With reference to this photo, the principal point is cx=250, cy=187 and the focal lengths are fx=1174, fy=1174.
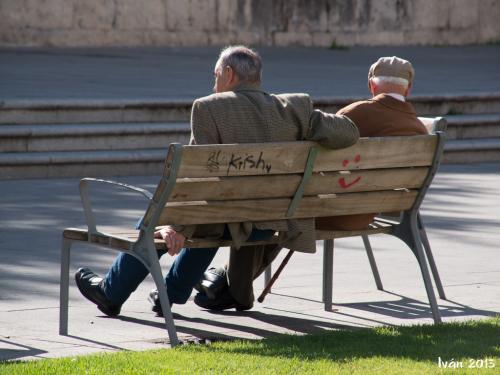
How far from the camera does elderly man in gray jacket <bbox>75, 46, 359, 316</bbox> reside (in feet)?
16.8

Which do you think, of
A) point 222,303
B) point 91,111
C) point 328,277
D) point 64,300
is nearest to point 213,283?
point 222,303

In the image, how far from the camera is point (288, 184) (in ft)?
17.3

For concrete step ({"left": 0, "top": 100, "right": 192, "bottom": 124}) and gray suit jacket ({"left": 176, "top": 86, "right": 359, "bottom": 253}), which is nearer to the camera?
gray suit jacket ({"left": 176, "top": 86, "right": 359, "bottom": 253})

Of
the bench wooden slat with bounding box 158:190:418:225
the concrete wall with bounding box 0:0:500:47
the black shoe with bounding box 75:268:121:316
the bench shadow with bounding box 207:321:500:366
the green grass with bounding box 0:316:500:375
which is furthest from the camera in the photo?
the concrete wall with bounding box 0:0:500:47

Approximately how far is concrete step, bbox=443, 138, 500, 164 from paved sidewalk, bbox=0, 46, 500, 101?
4.20 ft

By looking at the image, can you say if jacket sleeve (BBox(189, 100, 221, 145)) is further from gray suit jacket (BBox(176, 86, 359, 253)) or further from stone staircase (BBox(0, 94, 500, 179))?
stone staircase (BBox(0, 94, 500, 179))

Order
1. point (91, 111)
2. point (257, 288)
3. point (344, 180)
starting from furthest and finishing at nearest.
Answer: point (91, 111)
point (257, 288)
point (344, 180)

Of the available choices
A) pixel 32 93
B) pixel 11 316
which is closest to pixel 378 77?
pixel 11 316

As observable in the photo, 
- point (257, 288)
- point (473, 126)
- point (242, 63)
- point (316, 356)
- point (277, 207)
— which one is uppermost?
point (242, 63)

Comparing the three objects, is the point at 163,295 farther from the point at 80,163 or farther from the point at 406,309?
the point at 80,163

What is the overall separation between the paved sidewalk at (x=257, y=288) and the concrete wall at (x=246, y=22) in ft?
32.1

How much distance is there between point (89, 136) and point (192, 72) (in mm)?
4814

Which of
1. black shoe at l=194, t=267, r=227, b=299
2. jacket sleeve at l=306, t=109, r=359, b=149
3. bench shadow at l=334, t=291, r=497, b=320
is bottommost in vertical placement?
bench shadow at l=334, t=291, r=497, b=320

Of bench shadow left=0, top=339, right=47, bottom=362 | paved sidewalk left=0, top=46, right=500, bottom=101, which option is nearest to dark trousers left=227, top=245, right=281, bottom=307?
bench shadow left=0, top=339, right=47, bottom=362
